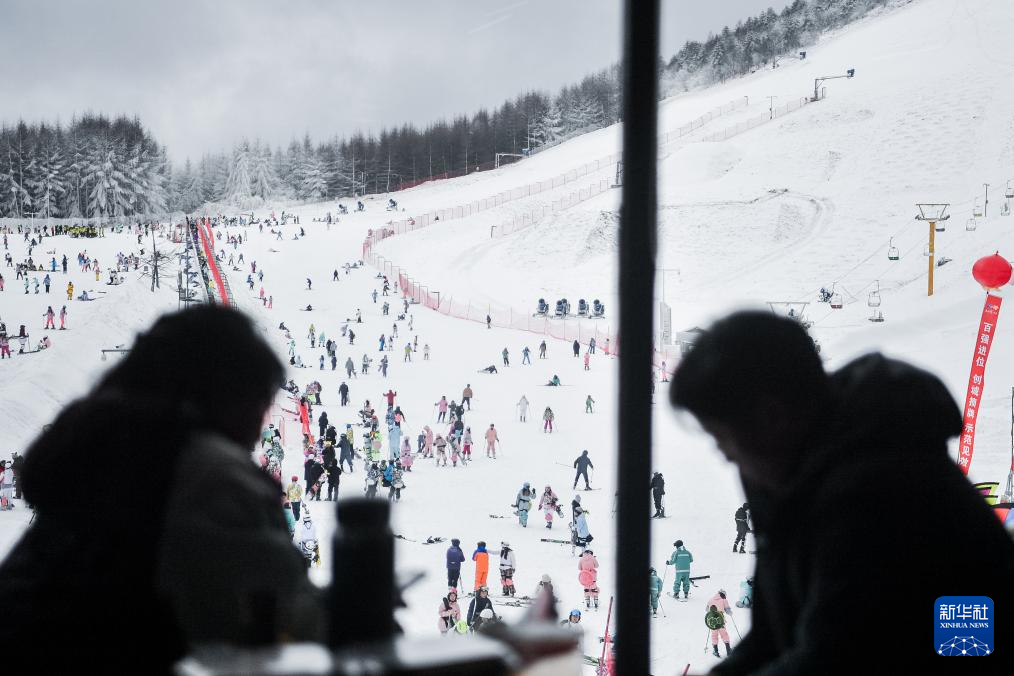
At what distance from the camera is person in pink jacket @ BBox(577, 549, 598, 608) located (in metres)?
5.14

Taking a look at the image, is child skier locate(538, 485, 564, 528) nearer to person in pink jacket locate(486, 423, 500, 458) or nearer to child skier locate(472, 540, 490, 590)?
child skier locate(472, 540, 490, 590)

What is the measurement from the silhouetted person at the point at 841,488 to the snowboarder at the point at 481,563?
13.9 ft

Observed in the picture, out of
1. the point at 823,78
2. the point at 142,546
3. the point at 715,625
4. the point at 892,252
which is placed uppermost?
the point at 823,78

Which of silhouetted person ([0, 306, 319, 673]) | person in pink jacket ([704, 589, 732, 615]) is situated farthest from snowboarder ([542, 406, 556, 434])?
silhouetted person ([0, 306, 319, 673])

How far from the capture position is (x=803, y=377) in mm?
734

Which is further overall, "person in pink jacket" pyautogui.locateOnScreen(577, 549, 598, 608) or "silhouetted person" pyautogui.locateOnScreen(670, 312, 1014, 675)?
"person in pink jacket" pyautogui.locateOnScreen(577, 549, 598, 608)

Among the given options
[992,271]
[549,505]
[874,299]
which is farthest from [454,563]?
[874,299]

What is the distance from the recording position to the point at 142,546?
60 cm

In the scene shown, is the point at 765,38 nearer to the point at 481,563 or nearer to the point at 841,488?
the point at 481,563

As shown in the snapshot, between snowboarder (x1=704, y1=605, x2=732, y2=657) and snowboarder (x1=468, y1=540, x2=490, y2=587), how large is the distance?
1.22 metres

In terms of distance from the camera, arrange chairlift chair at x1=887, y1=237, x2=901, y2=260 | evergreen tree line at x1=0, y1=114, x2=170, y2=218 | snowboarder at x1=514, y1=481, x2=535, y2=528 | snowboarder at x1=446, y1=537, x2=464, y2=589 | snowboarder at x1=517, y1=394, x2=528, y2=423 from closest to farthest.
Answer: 1. evergreen tree line at x1=0, y1=114, x2=170, y2=218
2. snowboarder at x1=446, y1=537, x2=464, y2=589
3. snowboarder at x1=514, y1=481, x2=535, y2=528
4. snowboarder at x1=517, y1=394, x2=528, y2=423
5. chairlift chair at x1=887, y1=237, x2=901, y2=260

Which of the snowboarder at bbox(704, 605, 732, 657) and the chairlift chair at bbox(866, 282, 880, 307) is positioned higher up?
the chairlift chair at bbox(866, 282, 880, 307)

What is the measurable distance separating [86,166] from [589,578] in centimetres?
401

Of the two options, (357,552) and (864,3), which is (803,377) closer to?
(357,552)
